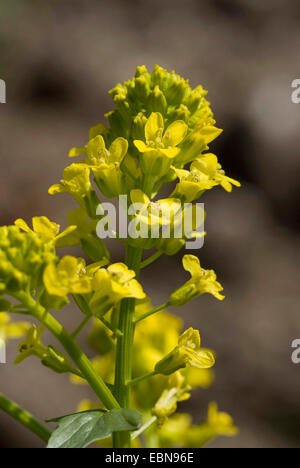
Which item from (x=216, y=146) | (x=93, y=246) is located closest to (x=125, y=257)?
(x=93, y=246)

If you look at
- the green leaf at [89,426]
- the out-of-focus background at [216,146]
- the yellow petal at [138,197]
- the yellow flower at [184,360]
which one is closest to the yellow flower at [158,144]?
the yellow petal at [138,197]

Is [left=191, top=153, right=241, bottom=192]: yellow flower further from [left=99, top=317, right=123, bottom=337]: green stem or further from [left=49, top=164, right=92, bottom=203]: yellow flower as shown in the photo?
[left=99, top=317, right=123, bottom=337]: green stem

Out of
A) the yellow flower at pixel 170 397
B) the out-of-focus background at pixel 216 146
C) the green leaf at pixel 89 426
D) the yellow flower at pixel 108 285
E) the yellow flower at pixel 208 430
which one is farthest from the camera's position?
the out-of-focus background at pixel 216 146

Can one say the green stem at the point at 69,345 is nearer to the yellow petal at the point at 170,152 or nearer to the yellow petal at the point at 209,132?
the yellow petal at the point at 170,152

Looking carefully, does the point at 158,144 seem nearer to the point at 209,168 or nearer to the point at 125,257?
the point at 209,168

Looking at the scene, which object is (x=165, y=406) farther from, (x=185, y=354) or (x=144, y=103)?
(x=144, y=103)
